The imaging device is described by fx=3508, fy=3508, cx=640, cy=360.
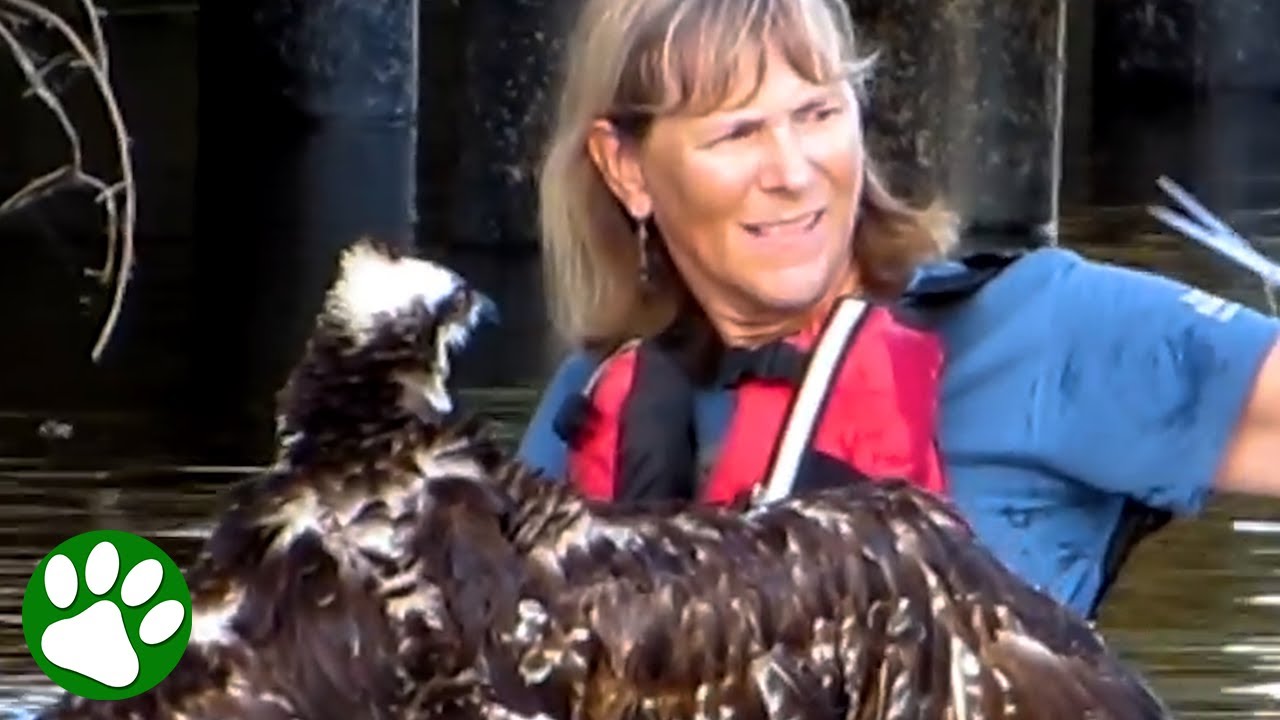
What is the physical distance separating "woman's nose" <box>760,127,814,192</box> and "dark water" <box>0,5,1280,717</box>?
1.51 metres

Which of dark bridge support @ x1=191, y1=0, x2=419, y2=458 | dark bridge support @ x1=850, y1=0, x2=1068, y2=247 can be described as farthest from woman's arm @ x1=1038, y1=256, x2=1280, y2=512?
dark bridge support @ x1=850, y1=0, x2=1068, y2=247

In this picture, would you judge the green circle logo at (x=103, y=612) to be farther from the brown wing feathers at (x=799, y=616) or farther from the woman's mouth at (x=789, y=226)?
the woman's mouth at (x=789, y=226)

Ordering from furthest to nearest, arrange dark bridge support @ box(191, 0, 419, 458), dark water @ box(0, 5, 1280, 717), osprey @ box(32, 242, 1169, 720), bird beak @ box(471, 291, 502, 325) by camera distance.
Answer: dark bridge support @ box(191, 0, 419, 458) < dark water @ box(0, 5, 1280, 717) < bird beak @ box(471, 291, 502, 325) < osprey @ box(32, 242, 1169, 720)

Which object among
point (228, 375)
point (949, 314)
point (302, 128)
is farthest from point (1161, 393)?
point (302, 128)

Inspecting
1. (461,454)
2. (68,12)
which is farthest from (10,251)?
(461,454)

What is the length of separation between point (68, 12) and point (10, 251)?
173 centimetres

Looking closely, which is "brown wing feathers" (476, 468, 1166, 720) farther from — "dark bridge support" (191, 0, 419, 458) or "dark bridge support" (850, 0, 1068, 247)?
"dark bridge support" (850, 0, 1068, 247)

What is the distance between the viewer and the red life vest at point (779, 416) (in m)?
2.72

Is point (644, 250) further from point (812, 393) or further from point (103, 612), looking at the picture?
point (103, 612)

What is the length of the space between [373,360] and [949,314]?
35.4 inches

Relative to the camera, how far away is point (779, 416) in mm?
2832

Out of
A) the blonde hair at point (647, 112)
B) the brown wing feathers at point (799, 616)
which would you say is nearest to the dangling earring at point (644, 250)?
the blonde hair at point (647, 112)

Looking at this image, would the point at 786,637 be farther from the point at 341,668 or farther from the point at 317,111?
the point at 317,111

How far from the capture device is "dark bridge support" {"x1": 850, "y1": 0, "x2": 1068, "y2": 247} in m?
11.3
